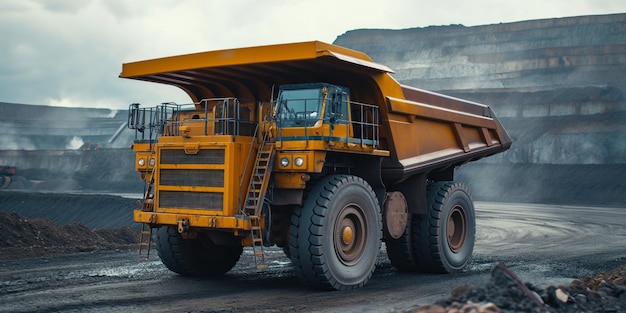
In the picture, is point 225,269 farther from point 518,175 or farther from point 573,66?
point 573,66

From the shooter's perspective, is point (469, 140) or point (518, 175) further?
point (518, 175)

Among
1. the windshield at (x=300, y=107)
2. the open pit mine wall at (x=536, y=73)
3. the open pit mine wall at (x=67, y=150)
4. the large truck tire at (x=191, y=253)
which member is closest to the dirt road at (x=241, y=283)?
the large truck tire at (x=191, y=253)

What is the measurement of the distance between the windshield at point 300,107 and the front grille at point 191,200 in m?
1.28

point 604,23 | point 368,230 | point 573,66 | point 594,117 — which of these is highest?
point 604,23

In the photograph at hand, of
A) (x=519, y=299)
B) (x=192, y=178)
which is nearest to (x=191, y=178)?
(x=192, y=178)

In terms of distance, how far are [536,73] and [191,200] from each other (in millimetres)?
74678

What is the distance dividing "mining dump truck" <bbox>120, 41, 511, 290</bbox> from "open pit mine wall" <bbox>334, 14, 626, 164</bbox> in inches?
1566

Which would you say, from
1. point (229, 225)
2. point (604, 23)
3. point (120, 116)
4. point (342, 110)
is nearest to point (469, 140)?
point (342, 110)

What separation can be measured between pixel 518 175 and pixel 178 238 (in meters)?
38.2

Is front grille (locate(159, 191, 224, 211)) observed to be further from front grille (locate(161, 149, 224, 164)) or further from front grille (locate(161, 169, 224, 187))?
front grille (locate(161, 149, 224, 164))

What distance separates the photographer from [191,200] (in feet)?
28.1

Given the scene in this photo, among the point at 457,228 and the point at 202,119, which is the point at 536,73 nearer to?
the point at 457,228

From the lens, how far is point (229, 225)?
8148 mm

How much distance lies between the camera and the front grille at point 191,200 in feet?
27.4
